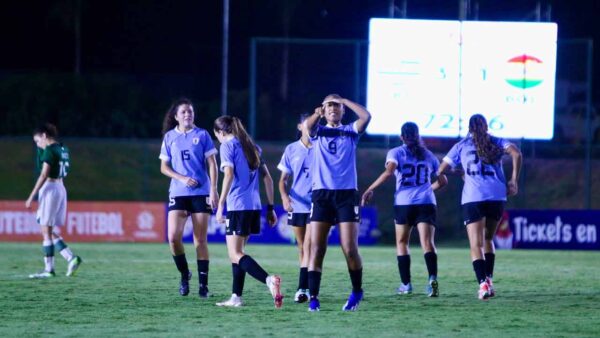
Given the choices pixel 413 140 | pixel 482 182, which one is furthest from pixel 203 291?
pixel 482 182

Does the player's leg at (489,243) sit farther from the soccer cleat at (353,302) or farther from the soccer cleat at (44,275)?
the soccer cleat at (44,275)

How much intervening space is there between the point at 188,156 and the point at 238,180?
103 centimetres

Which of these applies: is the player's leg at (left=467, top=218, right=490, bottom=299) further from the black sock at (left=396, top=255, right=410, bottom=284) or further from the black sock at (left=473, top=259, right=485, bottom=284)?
the black sock at (left=396, top=255, right=410, bottom=284)

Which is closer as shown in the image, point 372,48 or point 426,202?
point 426,202

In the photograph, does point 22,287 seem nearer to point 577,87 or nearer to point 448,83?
point 448,83

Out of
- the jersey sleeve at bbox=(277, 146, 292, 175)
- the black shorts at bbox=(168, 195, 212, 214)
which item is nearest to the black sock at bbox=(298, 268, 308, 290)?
the black shorts at bbox=(168, 195, 212, 214)

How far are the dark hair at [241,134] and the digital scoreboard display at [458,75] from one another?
17.5 meters

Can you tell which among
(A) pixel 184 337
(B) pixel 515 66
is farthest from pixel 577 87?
(A) pixel 184 337

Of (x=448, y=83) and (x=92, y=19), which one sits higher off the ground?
(x=92, y=19)

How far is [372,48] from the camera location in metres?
29.7

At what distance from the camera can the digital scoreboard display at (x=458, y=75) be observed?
29594mm

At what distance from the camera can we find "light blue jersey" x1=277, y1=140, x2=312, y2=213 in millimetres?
13273

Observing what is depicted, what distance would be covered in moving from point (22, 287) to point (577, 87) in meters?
22.0

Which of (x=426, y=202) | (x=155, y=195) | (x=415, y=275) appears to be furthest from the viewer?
(x=155, y=195)
